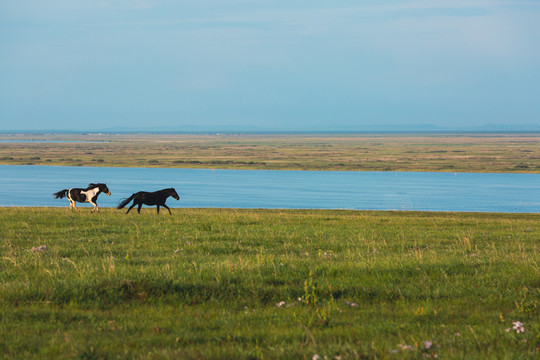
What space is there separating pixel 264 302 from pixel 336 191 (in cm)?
6785

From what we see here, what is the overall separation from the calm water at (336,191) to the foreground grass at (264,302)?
42.4 meters

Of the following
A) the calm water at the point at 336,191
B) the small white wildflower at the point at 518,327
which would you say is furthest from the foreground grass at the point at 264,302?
the calm water at the point at 336,191

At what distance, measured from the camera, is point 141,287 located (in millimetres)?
9531

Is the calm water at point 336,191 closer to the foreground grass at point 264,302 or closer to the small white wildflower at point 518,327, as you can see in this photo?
the foreground grass at point 264,302

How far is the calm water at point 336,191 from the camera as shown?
192 ft

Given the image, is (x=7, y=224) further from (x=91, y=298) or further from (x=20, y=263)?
(x=91, y=298)

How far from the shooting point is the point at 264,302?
9.30 m

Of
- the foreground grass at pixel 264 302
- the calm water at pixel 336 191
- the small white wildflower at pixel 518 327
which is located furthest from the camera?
the calm water at pixel 336 191

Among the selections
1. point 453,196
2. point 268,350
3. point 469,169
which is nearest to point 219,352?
point 268,350

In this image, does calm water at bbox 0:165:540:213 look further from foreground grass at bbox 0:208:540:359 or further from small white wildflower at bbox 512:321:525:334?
small white wildflower at bbox 512:321:525:334

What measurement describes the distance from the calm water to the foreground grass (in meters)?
42.4

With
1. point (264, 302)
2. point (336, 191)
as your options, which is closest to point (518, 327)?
point (264, 302)

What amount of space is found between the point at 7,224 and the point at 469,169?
4338 inches

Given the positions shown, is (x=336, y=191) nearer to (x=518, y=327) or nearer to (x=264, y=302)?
(x=264, y=302)
